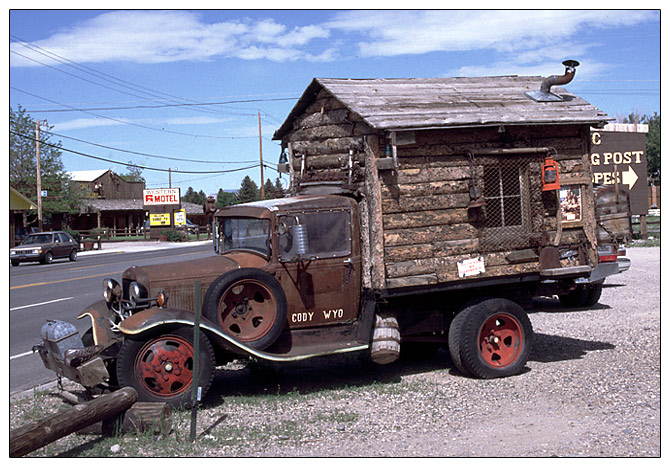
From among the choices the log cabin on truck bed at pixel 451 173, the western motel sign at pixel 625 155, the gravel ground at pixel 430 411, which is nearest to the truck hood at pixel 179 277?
the gravel ground at pixel 430 411

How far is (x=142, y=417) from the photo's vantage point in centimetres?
570

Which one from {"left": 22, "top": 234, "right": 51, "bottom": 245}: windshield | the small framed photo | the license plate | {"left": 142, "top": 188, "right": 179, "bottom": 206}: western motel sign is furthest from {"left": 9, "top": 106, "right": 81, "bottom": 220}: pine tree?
the small framed photo

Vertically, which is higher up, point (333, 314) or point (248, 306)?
point (248, 306)

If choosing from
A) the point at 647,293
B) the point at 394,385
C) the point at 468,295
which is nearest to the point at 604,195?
the point at 468,295

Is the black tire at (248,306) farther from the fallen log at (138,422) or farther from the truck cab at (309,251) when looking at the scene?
the fallen log at (138,422)

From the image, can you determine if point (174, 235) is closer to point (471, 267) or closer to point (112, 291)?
point (112, 291)

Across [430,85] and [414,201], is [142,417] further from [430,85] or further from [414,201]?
[430,85]

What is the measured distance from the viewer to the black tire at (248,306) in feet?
21.1

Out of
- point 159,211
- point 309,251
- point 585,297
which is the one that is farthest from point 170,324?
point 585,297

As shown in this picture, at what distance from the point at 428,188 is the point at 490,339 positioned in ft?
6.22

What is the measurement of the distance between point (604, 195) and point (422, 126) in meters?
2.91

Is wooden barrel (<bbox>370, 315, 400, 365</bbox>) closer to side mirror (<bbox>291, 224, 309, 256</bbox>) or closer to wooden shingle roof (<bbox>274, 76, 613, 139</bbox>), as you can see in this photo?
side mirror (<bbox>291, 224, 309, 256</bbox>)

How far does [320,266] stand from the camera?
7.20 m

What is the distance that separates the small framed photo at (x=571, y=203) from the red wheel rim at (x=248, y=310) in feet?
12.0
